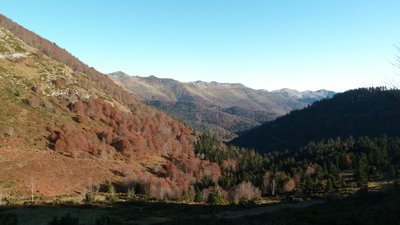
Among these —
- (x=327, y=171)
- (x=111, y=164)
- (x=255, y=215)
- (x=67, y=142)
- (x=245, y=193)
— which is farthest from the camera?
(x=327, y=171)

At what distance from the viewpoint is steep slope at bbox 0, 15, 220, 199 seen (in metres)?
110

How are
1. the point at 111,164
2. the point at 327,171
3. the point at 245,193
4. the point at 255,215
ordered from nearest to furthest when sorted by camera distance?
the point at 255,215, the point at 245,193, the point at 111,164, the point at 327,171

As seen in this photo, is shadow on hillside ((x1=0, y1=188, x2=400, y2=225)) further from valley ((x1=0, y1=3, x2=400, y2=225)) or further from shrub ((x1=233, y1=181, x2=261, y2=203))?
shrub ((x1=233, y1=181, x2=261, y2=203))

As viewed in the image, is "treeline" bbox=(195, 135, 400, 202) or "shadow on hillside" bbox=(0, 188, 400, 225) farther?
"treeline" bbox=(195, 135, 400, 202)

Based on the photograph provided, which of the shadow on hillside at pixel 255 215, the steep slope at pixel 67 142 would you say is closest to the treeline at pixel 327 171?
the steep slope at pixel 67 142

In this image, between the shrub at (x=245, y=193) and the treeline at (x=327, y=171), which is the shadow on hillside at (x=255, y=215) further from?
the treeline at (x=327, y=171)

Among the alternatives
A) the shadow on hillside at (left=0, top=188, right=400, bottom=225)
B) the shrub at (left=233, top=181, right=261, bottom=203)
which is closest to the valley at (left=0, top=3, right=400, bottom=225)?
the shrub at (left=233, top=181, right=261, bottom=203)

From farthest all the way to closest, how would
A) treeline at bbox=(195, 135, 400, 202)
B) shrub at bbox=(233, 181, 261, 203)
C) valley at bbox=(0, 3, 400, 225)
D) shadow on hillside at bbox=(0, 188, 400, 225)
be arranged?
treeline at bbox=(195, 135, 400, 202), shrub at bbox=(233, 181, 261, 203), valley at bbox=(0, 3, 400, 225), shadow on hillside at bbox=(0, 188, 400, 225)

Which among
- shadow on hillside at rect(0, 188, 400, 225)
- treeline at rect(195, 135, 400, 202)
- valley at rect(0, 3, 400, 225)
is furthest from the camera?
treeline at rect(195, 135, 400, 202)

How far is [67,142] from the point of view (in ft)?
450

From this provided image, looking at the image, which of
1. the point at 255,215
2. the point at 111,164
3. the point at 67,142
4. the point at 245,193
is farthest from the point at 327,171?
the point at 255,215

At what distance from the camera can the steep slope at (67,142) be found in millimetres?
110375

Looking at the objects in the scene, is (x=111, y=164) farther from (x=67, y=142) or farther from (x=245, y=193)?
(x=245, y=193)

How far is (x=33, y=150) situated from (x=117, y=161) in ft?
116
